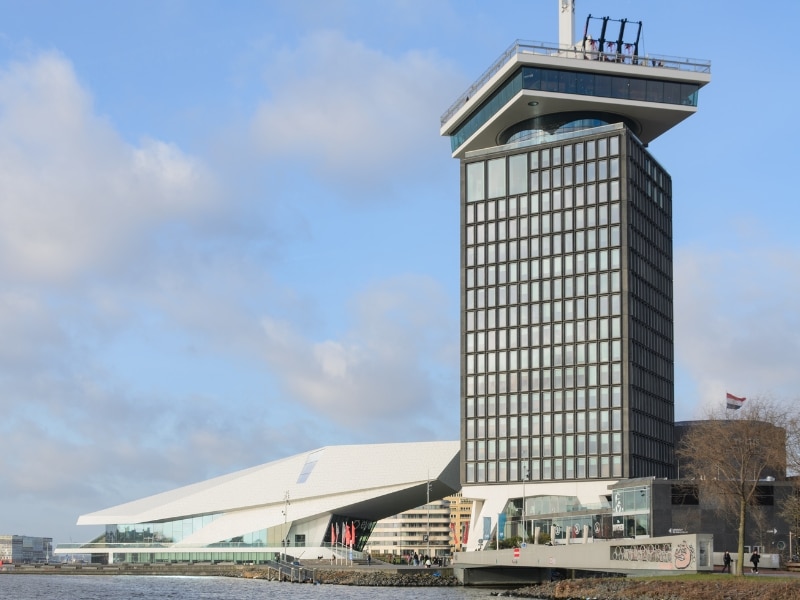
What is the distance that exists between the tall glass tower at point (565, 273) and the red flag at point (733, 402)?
787 inches

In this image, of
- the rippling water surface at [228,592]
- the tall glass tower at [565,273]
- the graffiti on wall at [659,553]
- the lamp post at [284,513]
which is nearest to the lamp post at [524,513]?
the tall glass tower at [565,273]

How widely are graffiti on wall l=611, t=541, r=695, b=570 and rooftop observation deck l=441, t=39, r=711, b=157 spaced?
196 feet

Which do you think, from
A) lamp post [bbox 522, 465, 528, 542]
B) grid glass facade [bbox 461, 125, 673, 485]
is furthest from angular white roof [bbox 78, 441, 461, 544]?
lamp post [bbox 522, 465, 528, 542]

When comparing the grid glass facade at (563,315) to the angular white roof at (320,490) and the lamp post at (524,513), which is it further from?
the angular white roof at (320,490)

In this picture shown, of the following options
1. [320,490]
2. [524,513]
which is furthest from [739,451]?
[320,490]

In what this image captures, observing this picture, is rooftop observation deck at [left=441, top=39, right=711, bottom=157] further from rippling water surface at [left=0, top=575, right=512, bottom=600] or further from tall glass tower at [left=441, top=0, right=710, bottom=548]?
rippling water surface at [left=0, top=575, right=512, bottom=600]

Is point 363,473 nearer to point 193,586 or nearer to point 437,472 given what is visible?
point 437,472

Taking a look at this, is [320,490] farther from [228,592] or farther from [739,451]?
[739,451]

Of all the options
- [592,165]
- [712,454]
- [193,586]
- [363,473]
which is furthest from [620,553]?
[363,473]

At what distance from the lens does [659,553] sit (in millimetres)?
86938

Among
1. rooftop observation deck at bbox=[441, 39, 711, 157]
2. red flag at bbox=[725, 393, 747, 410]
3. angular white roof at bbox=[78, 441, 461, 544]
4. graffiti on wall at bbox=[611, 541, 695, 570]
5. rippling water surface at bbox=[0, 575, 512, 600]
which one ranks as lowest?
rippling water surface at bbox=[0, 575, 512, 600]

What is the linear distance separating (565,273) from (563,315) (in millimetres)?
4831

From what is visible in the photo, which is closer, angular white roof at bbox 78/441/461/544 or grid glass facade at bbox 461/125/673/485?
grid glass facade at bbox 461/125/673/485

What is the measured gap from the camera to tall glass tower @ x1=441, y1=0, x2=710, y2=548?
132m
